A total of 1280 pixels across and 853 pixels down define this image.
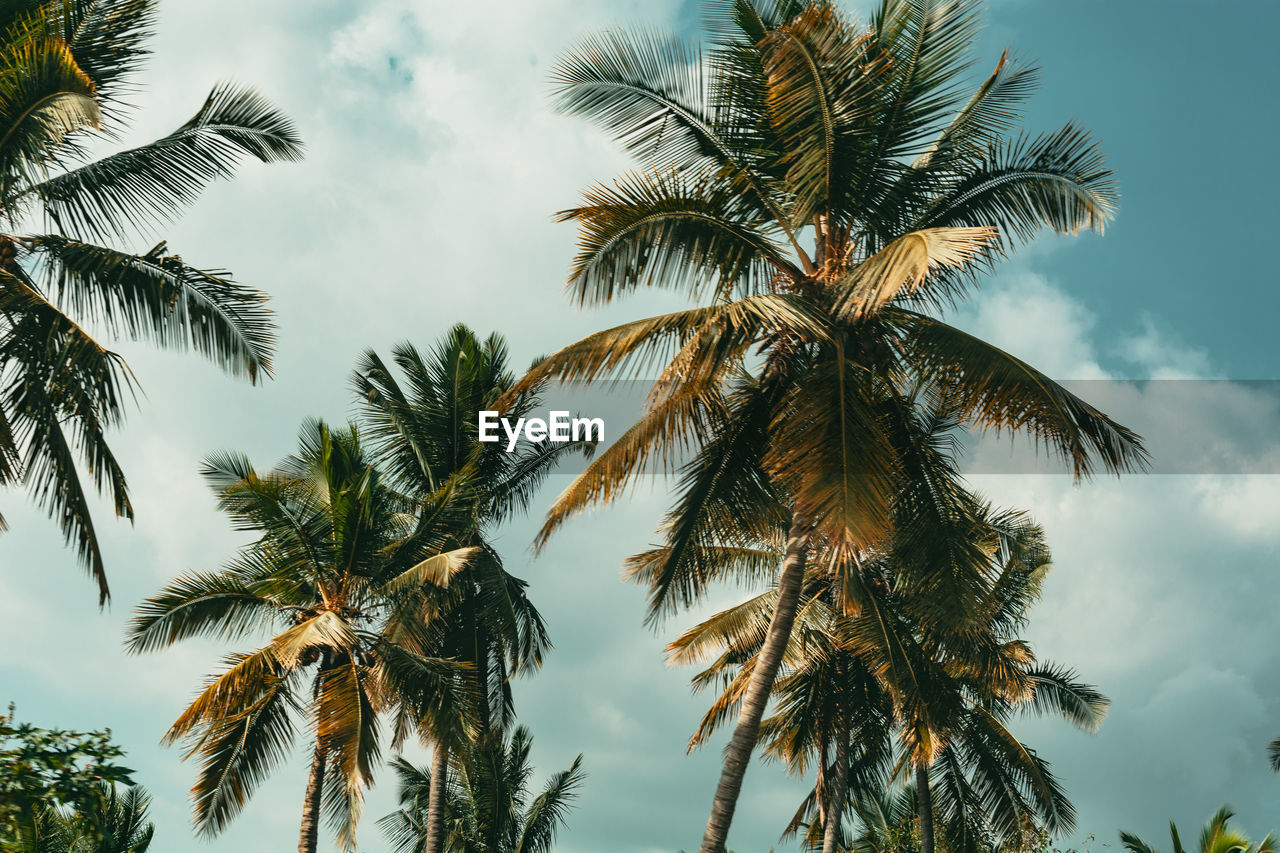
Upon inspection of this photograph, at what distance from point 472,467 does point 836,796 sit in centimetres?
894

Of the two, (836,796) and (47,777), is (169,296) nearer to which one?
(47,777)

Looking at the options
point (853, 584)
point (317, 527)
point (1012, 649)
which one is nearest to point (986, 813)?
point (1012, 649)

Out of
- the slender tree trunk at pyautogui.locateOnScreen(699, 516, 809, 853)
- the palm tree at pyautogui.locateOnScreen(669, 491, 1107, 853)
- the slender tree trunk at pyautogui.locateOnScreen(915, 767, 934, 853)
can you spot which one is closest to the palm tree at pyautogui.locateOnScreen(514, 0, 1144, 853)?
the slender tree trunk at pyautogui.locateOnScreen(699, 516, 809, 853)

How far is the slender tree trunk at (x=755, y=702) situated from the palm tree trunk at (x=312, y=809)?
7735mm

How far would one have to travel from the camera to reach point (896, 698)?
17438 mm

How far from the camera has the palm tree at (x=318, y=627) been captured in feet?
48.1

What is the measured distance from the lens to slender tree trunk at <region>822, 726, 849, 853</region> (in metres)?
19.5

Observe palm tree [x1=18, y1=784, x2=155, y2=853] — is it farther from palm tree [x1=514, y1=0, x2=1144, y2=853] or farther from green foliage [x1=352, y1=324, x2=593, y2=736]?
palm tree [x1=514, y1=0, x2=1144, y2=853]

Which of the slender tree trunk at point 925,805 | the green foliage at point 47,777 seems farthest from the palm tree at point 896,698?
the green foliage at point 47,777

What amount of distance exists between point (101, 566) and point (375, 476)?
26.5ft

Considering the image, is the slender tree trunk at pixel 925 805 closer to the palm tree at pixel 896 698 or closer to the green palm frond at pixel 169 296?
the palm tree at pixel 896 698

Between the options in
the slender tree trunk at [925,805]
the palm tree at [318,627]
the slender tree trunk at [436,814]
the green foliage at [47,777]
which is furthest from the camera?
the slender tree trunk at [925,805]

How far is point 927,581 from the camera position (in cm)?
1128

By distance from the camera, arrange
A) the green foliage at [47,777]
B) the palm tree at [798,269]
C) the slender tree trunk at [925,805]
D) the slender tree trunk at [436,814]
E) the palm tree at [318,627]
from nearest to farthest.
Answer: the green foliage at [47,777], the palm tree at [798,269], the palm tree at [318,627], the slender tree trunk at [436,814], the slender tree trunk at [925,805]
